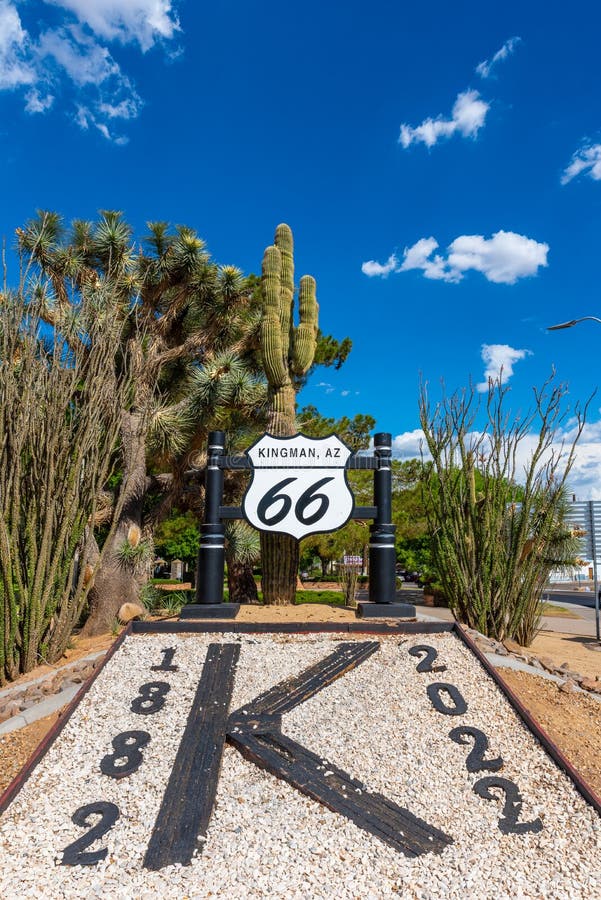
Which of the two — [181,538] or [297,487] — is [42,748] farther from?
[181,538]

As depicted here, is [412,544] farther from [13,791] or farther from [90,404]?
[13,791]

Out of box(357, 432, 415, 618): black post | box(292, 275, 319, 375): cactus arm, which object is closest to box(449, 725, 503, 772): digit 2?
box(357, 432, 415, 618): black post

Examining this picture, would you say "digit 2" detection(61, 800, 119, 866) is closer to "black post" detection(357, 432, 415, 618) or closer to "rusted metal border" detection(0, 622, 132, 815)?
"rusted metal border" detection(0, 622, 132, 815)

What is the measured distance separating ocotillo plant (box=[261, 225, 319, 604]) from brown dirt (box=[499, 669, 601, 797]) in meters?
3.40

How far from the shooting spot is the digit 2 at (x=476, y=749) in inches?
133

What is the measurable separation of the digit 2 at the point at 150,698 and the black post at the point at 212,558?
4.48 ft

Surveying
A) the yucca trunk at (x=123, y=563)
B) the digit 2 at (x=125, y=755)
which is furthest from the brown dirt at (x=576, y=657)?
the yucca trunk at (x=123, y=563)

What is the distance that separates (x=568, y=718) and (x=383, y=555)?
215cm

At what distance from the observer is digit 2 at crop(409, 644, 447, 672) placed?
14.4 feet

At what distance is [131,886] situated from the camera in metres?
2.52

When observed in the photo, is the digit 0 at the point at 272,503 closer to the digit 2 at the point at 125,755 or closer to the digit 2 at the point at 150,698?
the digit 2 at the point at 150,698

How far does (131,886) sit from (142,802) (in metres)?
0.55

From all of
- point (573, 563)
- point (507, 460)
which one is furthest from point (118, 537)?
point (573, 563)

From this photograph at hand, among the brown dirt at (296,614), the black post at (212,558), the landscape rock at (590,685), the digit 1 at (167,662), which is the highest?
the black post at (212,558)
